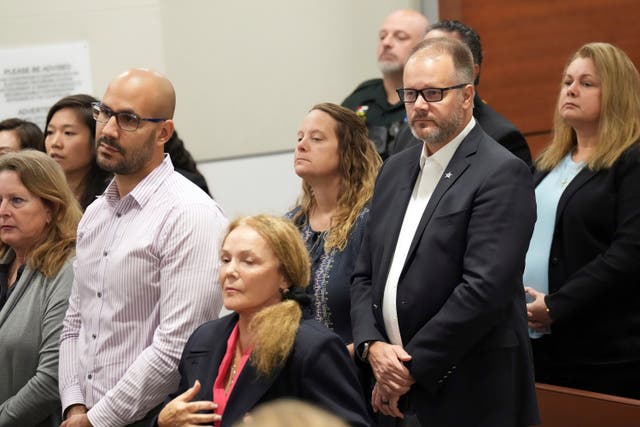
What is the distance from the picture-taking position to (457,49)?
2865 mm

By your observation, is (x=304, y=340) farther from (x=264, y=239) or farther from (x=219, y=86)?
(x=219, y=86)

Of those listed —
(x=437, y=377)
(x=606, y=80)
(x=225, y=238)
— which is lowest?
(x=437, y=377)

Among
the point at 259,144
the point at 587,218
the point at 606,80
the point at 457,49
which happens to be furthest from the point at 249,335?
the point at 259,144

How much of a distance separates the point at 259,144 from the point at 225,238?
2.70 meters

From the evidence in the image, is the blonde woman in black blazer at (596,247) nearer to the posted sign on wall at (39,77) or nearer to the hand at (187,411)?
the hand at (187,411)

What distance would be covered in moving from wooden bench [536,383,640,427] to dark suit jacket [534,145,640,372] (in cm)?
15

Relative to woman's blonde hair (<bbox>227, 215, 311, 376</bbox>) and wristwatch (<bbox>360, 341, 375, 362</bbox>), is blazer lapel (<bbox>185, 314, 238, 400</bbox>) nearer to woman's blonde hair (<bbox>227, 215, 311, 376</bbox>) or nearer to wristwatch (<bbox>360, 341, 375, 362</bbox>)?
woman's blonde hair (<bbox>227, 215, 311, 376</bbox>)

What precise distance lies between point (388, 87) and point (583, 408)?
1747 millimetres

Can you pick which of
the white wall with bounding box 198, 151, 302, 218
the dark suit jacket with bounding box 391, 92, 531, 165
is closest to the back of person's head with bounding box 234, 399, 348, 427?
the dark suit jacket with bounding box 391, 92, 531, 165

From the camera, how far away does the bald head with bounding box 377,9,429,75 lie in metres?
4.62

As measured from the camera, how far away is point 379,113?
4461mm

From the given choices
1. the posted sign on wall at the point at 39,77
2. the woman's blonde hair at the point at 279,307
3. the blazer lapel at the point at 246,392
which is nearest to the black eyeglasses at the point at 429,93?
the woman's blonde hair at the point at 279,307

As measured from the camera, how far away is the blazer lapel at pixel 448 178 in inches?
109

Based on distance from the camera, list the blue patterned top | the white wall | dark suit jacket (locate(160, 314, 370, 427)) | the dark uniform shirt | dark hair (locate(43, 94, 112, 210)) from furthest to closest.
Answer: the white wall < the dark uniform shirt < dark hair (locate(43, 94, 112, 210)) < the blue patterned top < dark suit jacket (locate(160, 314, 370, 427))
